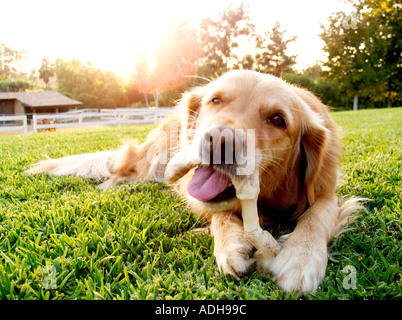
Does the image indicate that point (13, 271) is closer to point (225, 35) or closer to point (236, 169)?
point (236, 169)

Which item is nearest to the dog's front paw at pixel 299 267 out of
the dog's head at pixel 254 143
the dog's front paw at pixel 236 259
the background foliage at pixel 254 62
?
the dog's front paw at pixel 236 259

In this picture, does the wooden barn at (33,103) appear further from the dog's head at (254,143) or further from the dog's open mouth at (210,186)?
the dog's open mouth at (210,186)

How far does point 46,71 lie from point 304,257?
200 feet

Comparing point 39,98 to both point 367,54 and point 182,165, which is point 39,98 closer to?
point 367,54

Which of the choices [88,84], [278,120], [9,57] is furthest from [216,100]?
[88,84]

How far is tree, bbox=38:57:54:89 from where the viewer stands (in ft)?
172

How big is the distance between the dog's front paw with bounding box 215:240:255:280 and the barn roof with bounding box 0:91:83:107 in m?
47.8

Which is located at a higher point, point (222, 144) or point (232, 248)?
point (222, 144)

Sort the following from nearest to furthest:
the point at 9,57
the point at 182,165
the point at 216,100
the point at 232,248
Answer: the point at 232,248 → the point at 182,165 → the point at 216,100 → the point at 9,57

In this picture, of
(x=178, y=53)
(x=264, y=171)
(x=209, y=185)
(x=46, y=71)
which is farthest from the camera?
(x=46, y=71)

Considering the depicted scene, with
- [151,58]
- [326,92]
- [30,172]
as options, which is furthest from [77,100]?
[30,172]

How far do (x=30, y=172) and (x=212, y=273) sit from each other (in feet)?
10.5

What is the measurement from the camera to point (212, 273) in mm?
1656

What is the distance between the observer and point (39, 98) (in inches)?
1820
